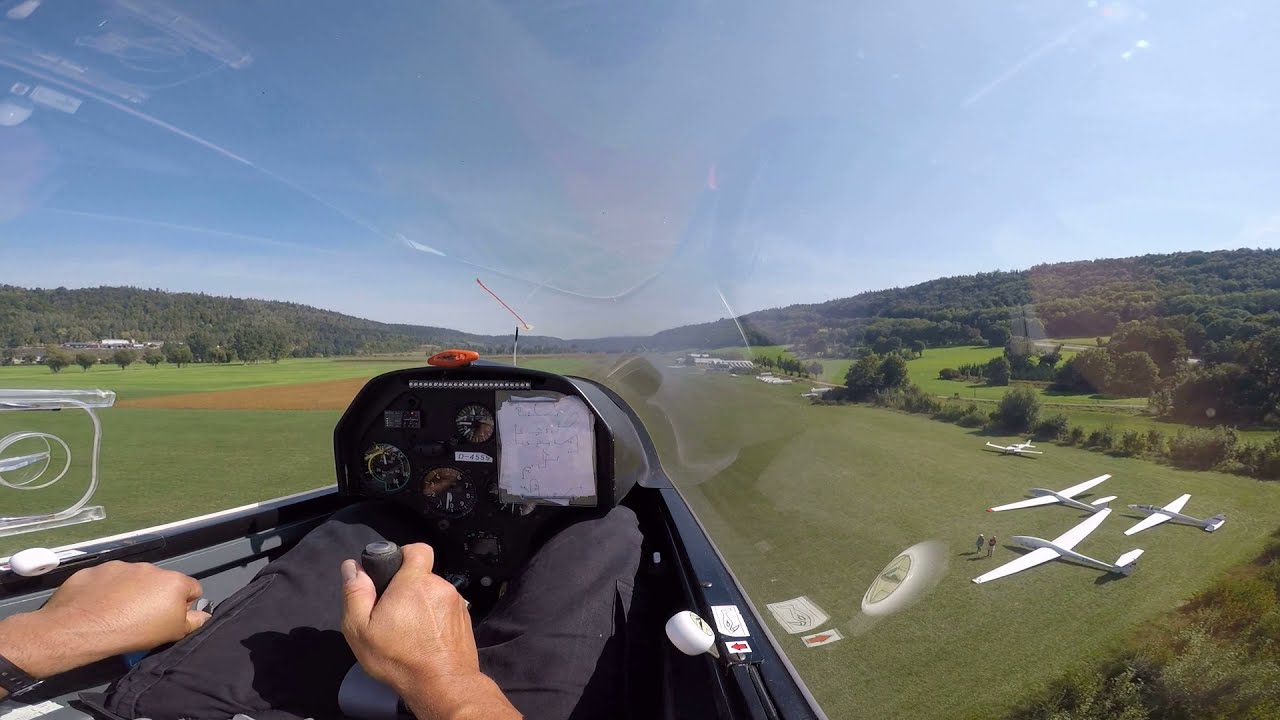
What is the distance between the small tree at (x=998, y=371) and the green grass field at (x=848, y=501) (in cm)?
123

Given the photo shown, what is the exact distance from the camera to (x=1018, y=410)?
773 cm

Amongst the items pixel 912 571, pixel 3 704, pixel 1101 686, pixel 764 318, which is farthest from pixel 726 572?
pixel 764 318

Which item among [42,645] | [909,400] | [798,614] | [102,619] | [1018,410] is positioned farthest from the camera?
[909,400]

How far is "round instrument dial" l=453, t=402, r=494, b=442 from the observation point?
2.78 m

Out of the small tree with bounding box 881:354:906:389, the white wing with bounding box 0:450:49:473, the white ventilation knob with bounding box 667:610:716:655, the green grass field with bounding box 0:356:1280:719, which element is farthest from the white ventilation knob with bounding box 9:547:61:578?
the small tree with bounding box 881:354:906:389

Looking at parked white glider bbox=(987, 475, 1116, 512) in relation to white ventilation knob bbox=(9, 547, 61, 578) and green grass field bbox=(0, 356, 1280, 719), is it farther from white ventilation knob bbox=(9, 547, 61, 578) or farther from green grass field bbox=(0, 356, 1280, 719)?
white ventilation knob bbox=(9, 547, 61, 578)

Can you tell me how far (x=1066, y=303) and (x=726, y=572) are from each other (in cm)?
739

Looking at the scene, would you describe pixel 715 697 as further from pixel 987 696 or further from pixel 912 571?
pixel 912 571

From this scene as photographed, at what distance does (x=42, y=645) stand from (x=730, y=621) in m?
1.86

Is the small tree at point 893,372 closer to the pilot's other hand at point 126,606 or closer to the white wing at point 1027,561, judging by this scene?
the white wing at point 1027,561

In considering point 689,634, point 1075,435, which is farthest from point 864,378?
point 689,634

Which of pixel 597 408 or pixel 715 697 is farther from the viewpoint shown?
pixel 597 408

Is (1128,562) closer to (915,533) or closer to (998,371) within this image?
(998,371)

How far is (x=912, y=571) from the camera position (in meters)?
7.73
